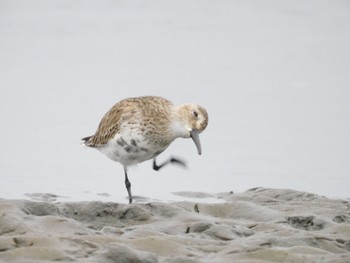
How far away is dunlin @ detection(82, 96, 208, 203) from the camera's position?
352 inches

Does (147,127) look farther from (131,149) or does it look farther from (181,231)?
(181,231)

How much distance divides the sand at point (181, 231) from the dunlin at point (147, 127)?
34.1 inches

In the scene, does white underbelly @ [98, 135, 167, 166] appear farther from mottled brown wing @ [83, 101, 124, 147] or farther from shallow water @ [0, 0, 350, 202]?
shallow water @ [0, 0, 350, 202]

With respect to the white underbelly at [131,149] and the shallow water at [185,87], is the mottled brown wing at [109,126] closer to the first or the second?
the white underbelly at [131,149]

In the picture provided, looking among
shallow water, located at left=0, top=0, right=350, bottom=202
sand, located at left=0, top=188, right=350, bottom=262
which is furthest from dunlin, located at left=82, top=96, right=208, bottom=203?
sand, located at left=0, top=188, right=350, bottom=262

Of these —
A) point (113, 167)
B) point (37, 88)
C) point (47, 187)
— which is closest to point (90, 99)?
point (37, 88)

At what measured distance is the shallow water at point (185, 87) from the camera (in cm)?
1005

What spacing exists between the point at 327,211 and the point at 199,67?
6859 mm

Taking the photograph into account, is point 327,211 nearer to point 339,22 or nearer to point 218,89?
point 218,89

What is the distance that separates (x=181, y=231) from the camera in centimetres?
682

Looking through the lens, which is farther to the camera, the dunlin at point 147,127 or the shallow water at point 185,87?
the shallow water at point 185,87

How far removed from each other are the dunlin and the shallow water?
473mm

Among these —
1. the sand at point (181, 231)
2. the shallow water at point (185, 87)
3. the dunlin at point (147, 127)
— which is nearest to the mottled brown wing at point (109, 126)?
the dunlin at point (147, 127)

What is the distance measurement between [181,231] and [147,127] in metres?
2.35
